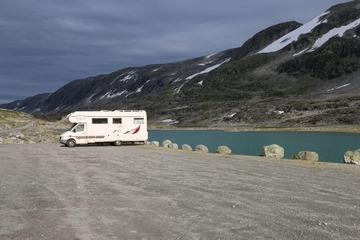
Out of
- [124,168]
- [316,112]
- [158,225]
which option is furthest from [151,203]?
[316,112]

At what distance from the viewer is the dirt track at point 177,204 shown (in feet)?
31.1

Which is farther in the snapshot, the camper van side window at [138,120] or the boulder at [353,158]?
the camper van side window at [138,120]

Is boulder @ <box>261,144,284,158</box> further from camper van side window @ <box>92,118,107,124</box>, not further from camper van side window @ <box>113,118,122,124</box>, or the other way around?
camper van side window @ <box>92,118,107,124</box>

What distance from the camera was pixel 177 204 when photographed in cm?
1245

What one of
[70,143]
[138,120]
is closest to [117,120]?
[138,120]

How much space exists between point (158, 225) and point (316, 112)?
140 meters

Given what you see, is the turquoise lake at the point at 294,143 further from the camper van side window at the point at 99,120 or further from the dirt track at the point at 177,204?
the dirt track at the point at 177,204

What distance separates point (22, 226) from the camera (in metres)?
9.80

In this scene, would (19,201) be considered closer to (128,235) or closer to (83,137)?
(128,235)

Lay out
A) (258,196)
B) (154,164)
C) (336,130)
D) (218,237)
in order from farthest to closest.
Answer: (336,130), (154,164), (258,196), (218,237)

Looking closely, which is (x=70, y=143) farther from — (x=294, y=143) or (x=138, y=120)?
(x=294, y=143)

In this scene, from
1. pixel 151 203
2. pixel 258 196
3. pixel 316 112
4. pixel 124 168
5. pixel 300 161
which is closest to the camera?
pixel 151 203

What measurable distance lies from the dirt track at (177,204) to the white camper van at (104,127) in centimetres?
2019

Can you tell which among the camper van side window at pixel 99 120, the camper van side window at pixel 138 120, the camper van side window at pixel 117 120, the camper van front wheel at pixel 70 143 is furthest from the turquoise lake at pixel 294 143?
the camper van front wheel at pixel 70 143
